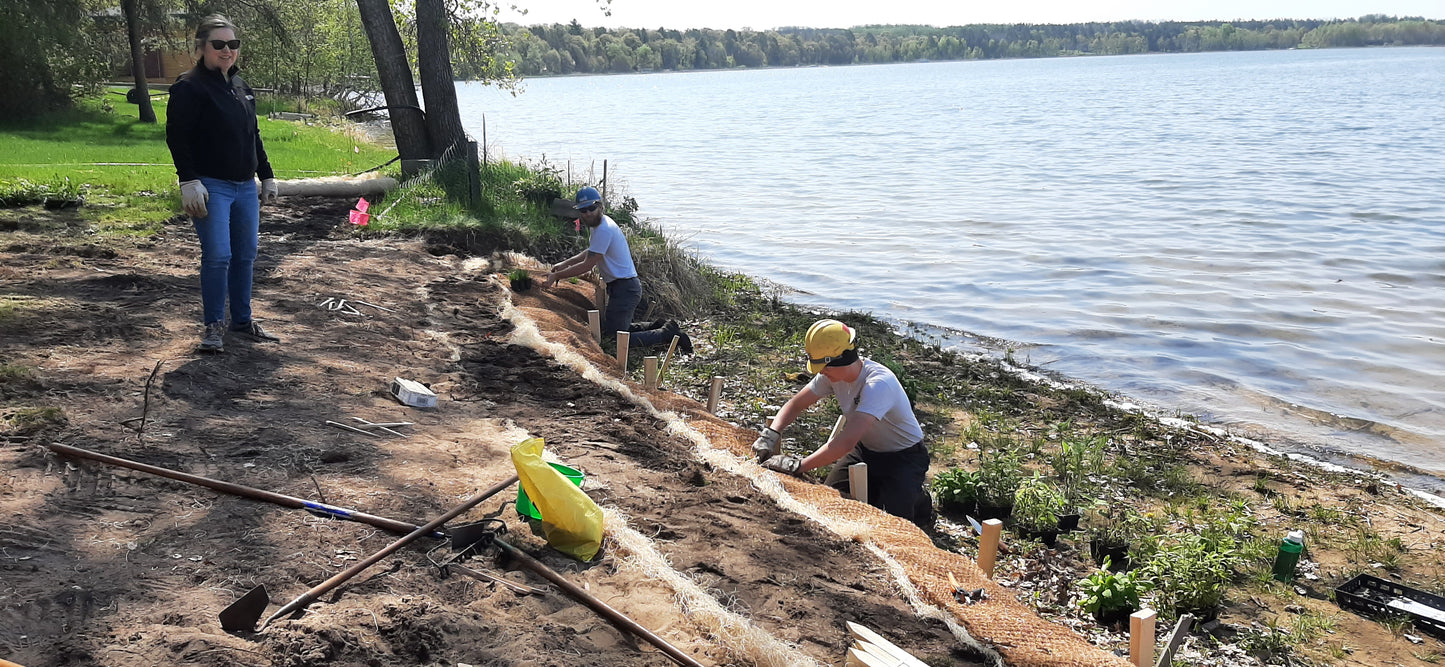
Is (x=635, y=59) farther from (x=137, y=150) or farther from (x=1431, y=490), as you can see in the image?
(x=1431, y=490)

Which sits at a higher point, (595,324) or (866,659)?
(866,659)

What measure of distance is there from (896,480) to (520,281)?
4886 mm

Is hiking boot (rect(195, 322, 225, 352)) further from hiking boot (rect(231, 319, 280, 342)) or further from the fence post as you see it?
the fence post

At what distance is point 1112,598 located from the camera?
546 centimetres

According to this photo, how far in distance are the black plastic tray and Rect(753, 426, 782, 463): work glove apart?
337 cm

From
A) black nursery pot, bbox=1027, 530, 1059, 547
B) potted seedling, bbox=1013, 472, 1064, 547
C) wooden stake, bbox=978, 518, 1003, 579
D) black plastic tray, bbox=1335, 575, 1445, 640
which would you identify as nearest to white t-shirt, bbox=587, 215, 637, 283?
potted seedling, bbox=1013, 472, 1064, 547

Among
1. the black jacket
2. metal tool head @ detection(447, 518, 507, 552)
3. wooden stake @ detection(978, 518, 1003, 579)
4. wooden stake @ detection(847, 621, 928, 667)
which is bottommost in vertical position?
wooden stake @ detection(978, 518, 1003, 579)

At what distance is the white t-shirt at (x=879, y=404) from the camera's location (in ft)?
20.0

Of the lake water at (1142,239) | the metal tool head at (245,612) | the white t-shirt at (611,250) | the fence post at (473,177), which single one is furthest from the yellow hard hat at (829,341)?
the fence post at (473,177)

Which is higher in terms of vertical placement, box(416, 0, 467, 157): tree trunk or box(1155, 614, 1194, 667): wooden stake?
box(416, 0, 467, 157): tree trunk

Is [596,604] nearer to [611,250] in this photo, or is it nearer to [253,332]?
[253,332]

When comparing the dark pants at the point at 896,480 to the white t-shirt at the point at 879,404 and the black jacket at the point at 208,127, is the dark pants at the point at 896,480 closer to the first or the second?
the white t-shirt at the point at 879,404

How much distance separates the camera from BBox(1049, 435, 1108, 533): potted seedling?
22.4ft

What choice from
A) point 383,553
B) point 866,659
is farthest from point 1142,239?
point 383,553
